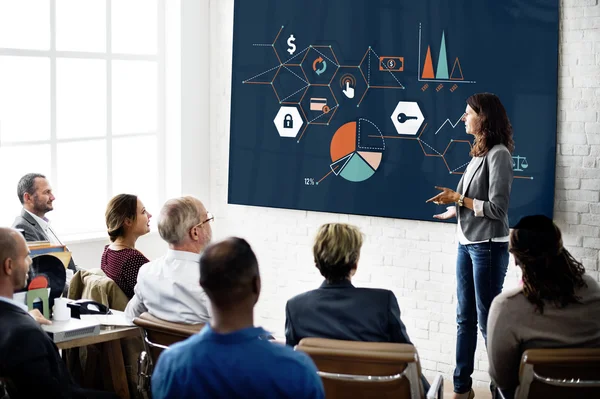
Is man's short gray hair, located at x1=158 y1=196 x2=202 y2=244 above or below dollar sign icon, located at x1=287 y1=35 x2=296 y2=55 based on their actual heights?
below

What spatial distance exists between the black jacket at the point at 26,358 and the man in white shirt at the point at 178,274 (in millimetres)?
707

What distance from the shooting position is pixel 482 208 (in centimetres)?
470

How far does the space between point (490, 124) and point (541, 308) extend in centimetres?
186

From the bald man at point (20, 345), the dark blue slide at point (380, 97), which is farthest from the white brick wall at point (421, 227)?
the bald man at point (20, 345)

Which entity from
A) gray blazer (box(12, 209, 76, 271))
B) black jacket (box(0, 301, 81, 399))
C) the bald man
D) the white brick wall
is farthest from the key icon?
black jacket (box(0, 301, 81, 399))

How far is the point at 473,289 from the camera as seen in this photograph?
4.92 meters

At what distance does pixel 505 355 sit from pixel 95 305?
6.30 ft

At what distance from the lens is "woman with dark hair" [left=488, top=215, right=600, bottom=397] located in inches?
121

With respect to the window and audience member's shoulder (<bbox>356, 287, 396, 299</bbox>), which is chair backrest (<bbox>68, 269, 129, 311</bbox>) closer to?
audience member's shoulder (<bbox>356, 287, 396, 299</bbox>)

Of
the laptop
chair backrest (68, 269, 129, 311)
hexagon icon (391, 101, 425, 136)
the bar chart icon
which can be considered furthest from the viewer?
hexagon icon (391, 101, 425, 136)

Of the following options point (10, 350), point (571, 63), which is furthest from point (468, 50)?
point (10, 350)

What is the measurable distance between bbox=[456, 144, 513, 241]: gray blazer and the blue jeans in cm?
8

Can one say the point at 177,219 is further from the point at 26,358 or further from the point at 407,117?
the point at 407,117

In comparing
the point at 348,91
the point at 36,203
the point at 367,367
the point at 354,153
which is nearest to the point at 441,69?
the point at 348,91
